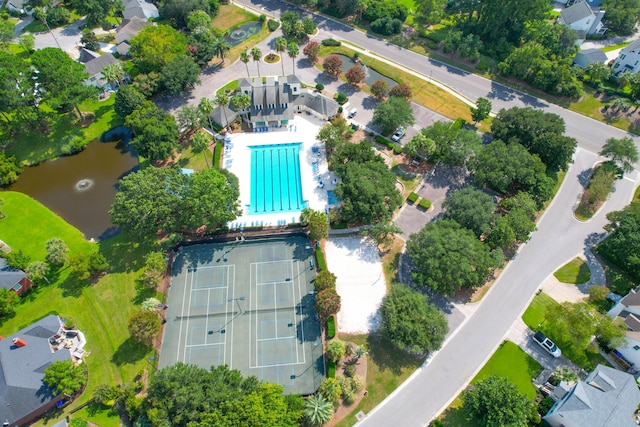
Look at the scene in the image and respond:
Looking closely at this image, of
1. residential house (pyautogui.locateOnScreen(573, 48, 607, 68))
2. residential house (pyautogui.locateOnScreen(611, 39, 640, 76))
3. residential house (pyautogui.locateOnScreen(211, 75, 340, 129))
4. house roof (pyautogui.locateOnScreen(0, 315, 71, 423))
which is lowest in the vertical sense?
house roof (pyautogui.locateOnScreen(0, 315, 71, 423))

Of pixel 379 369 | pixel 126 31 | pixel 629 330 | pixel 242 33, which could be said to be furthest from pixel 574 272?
pixel 126 31

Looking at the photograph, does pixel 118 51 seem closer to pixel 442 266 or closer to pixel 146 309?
pixel 146 309

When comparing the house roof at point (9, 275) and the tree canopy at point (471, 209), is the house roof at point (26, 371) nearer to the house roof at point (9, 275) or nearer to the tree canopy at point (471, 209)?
the house roof at point (9, 275)

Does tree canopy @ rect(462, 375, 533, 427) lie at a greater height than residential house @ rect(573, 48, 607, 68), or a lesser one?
lesser

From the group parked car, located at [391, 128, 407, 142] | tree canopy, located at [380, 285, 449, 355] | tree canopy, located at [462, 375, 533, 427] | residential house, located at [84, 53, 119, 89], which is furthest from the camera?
residential house, located at [84, 53, 119, 89]

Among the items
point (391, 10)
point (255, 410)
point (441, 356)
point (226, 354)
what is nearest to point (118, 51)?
point (391, 10)

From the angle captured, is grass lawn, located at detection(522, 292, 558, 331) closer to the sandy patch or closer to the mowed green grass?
the mowed green grass

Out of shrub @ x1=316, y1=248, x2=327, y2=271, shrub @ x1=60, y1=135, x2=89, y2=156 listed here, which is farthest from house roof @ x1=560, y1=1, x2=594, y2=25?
shrub @ x1=60, y1=135, x2=89, y2=156
